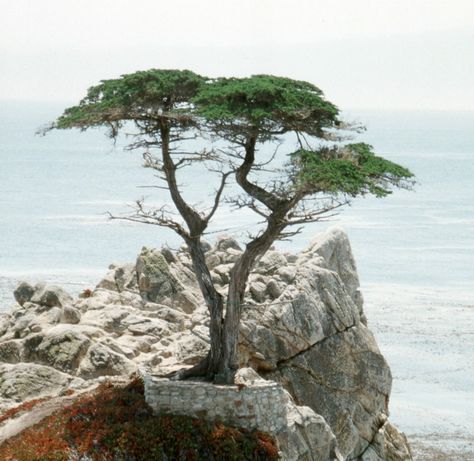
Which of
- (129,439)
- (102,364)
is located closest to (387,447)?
(102,364)

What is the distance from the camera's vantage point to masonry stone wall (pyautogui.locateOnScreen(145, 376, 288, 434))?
2744cm

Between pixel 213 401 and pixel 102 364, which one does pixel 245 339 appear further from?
pixel 213 401

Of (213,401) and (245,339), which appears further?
(245,339)

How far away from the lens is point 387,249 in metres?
91.7

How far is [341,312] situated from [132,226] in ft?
223

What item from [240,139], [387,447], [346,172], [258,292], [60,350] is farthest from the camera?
[387,447]

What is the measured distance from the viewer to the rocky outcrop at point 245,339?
106ft

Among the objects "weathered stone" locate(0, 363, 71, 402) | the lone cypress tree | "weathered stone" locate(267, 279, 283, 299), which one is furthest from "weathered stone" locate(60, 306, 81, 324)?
the lone cypress tree

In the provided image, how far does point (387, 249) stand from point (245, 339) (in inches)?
2360

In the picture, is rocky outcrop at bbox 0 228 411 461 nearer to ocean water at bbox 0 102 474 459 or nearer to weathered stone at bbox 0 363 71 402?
weathered stone at bbox 0 363 71 402

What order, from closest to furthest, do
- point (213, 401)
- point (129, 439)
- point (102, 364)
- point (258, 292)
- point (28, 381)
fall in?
point (129, 439)
point (213, 401)
point (28, 381)
point (102, 364)
point (258, 292)

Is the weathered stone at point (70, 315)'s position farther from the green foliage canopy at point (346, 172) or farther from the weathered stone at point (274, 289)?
the green foliage canopy at point (346, 172)

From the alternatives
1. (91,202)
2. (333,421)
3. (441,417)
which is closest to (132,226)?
(91,202)

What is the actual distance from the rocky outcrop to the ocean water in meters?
5.24
